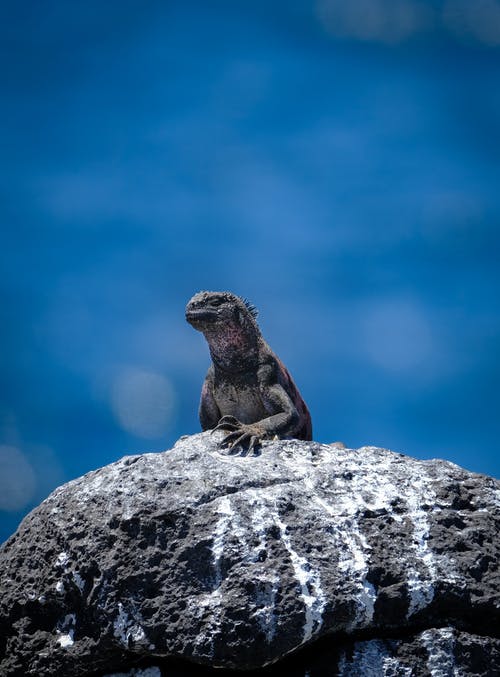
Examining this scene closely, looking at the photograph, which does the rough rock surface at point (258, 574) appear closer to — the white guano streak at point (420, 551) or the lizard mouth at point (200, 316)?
the white guano streak at point (420, 551)

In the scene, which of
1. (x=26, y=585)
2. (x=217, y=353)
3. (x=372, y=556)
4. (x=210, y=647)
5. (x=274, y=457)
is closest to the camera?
(x=210, y=647)

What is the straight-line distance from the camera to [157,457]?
6.26 meters

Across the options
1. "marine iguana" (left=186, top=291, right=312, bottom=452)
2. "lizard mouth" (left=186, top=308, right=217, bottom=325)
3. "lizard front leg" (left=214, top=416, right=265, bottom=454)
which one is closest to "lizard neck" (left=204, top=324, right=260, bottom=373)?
"marine iguana" (left=186, top=291, right=312, bottom=452)

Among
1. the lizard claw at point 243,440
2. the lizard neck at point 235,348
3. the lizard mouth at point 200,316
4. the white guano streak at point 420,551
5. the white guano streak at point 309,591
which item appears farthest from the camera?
the lizard neck at point 235,348

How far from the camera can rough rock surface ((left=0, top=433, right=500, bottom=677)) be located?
519 cm

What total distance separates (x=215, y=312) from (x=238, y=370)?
0.61 m

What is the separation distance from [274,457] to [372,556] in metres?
1.27

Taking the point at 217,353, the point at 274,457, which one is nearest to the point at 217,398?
the point at 217,353

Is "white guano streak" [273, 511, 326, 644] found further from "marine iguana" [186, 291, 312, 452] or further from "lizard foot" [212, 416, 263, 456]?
"marine iguana" [186, 291, 312, 452]

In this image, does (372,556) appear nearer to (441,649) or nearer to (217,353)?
(441,649)

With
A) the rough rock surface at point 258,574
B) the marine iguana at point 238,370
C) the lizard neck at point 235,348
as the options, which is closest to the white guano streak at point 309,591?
the rough rock surface at point 258,574

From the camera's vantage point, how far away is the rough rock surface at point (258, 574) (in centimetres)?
519

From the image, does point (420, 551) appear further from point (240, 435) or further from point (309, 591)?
point (240, 435)

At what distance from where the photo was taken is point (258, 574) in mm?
5215
